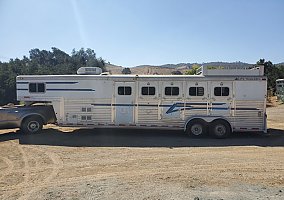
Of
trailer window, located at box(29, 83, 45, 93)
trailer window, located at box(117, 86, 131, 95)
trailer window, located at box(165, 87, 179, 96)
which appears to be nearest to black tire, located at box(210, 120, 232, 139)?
trailer window, located at box(165, 87, 179, 96)

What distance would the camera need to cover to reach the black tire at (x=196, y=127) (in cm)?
1381

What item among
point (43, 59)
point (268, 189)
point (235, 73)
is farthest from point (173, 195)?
point (43, 59)

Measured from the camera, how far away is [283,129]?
15.9 metres

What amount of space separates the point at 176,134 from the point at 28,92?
6.62 meters

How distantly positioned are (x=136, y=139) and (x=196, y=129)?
2.49 metres

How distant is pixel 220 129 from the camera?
1368 cm

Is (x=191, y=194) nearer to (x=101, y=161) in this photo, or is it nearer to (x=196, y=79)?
(x=101, y=161)

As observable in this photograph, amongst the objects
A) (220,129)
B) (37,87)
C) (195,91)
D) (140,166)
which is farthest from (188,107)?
(37,87)

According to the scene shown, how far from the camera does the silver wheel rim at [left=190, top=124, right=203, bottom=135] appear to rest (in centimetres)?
1382

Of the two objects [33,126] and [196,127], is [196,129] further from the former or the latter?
[33,126]

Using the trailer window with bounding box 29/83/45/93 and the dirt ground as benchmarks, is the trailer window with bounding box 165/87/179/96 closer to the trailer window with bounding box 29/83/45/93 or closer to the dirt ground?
the dirt ground

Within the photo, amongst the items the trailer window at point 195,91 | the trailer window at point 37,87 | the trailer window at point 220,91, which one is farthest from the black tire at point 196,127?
the trailer window at point 37,87

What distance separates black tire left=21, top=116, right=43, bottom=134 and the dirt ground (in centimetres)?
66

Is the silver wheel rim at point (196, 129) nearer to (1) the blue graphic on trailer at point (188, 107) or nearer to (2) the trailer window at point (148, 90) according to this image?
(1) the blue graphic on trailer at point (188, 107)
